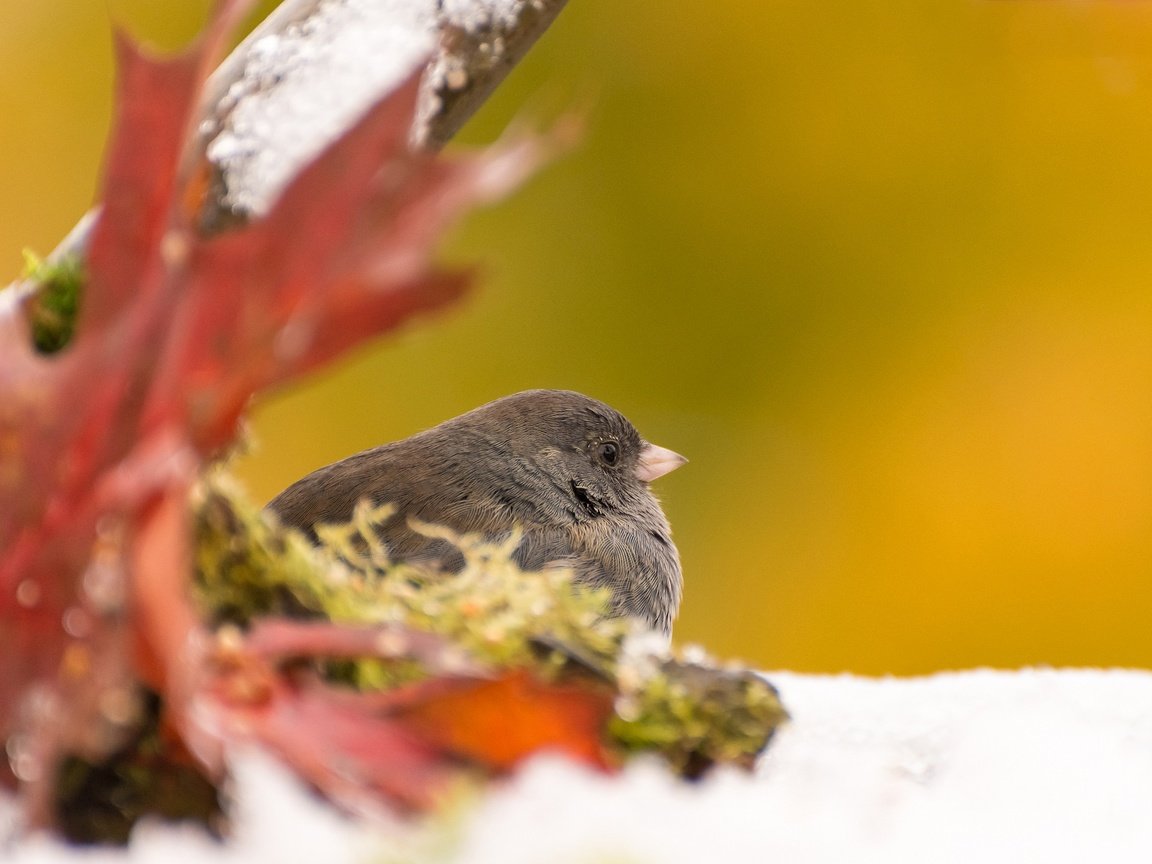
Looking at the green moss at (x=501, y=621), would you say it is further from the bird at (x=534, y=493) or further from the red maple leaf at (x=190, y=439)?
the bird at (x=534, y=493)

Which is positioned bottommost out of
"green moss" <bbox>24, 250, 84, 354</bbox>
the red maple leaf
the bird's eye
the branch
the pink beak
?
the red maple leaf

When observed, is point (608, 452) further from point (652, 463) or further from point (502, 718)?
point (502, 718)

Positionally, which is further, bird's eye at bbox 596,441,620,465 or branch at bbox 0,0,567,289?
bird's eye at bbox 596,441,620,465

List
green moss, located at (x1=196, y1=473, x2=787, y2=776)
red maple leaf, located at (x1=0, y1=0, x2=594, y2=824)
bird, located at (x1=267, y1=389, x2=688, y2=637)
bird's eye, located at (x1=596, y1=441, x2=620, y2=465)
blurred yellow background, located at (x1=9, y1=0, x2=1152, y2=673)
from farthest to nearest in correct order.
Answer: blurred yellow background, located at (x1=9, y1=0, x2=1152, y2=673), bird's eye, located at (x1=596, y1=441, x2=620, y2=465), bird, located at (x1=267, y1=389, x2=688, y2=637), green moss, located at (x1=196, y1=473, x2=787, y2=776), red maple leaf, located at (x1=0, y1=0, x2=594, y2=824)

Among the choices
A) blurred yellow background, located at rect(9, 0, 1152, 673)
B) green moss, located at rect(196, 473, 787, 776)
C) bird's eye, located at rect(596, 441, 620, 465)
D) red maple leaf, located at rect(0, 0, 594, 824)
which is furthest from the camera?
blurred yellow background, located at rect(9, 0, 1152, 673)

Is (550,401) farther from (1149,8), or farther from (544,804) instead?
(1149,8)

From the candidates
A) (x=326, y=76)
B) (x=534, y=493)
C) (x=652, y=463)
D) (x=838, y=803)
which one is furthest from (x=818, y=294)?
(x=838, y=803)

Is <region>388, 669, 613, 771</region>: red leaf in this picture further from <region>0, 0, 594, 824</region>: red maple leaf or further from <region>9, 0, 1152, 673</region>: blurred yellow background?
<region>9, 0, 1152, 673</region>: blurred yellow background

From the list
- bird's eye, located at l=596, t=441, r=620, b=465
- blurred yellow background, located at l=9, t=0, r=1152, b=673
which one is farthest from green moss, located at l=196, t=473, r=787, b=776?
blurred yellow background, located at l=9, t=0, r=1152, b=673
